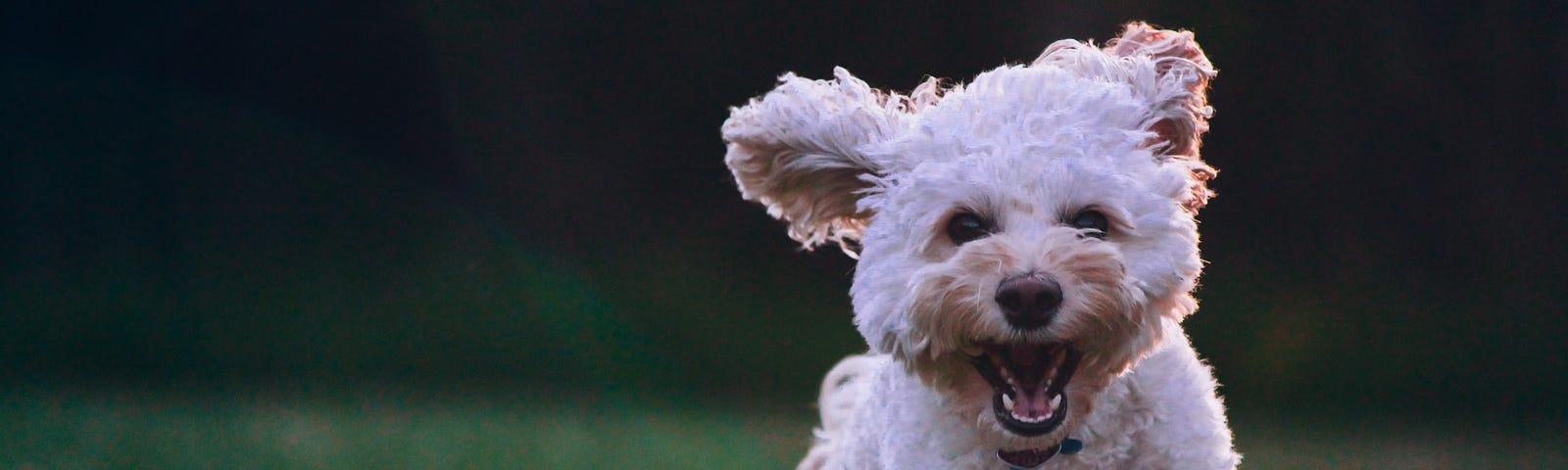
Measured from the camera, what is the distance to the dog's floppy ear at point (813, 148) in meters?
3.58

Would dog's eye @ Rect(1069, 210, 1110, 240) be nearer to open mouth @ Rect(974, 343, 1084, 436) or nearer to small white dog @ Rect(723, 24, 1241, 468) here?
small white dog @ Rect(723, 24, 1241, 468)

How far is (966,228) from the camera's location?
311 cm

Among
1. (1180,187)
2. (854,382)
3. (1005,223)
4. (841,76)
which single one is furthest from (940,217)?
(854,382)

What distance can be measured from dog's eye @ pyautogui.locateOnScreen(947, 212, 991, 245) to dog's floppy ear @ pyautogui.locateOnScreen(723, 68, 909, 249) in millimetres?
378

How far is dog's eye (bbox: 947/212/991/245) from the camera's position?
122 inches

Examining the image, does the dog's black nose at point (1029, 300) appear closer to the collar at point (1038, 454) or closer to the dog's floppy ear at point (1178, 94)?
the collar at point (1038, 454)

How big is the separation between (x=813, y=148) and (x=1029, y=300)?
993 mm

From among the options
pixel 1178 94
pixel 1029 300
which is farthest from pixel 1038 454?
pixel 1178 94

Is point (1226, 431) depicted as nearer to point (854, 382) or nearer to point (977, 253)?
point (977, 253)

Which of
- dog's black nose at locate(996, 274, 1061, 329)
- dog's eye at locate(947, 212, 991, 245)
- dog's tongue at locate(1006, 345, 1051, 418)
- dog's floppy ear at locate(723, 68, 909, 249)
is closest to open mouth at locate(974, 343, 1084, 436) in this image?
dog's tongue at locate(1006, 345, 1051, 418)

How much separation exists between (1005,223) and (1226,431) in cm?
78

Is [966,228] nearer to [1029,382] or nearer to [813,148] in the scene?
[1029,382]

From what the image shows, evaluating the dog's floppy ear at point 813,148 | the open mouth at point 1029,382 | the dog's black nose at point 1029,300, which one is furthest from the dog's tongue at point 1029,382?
the dog's floppy ear at point 813,148

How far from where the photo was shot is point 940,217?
121 inches
